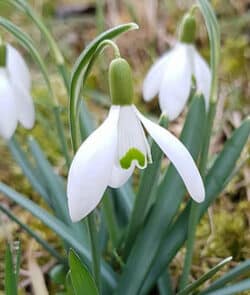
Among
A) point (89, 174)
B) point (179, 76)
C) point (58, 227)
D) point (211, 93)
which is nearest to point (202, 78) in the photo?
point (179, 76)

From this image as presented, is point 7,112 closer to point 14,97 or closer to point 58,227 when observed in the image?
point 14,97

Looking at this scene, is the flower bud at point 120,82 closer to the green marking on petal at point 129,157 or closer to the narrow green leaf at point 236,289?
the green marking on petal at point 129,157

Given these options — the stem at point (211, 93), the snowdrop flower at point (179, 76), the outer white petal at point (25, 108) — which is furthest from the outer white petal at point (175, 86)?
the outer white petal at point (25, 108)

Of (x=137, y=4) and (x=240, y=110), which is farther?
(x=137, y=4)

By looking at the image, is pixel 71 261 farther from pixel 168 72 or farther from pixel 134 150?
pixel 168 72

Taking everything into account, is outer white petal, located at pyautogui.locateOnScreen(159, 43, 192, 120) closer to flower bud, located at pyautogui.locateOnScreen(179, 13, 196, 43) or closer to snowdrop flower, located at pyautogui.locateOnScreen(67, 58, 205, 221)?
flower bud, located at pyautogui.locateOnScreen(179, 13, 196, 43)

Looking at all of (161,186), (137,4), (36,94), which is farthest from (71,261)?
(137,4)
